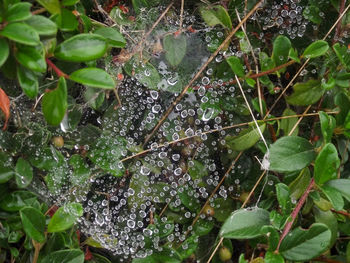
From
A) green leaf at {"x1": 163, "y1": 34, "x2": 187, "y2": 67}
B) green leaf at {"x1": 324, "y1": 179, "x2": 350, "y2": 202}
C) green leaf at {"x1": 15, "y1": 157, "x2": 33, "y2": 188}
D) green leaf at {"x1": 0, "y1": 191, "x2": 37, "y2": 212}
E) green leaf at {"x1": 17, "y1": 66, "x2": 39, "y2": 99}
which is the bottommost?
green leaf at {"x1": 0, "y1": 191, "x2": 37, "y2": 212}

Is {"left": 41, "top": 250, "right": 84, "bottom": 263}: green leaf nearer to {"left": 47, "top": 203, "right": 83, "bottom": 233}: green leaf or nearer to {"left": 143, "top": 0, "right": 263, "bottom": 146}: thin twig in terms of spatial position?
{"left": 47, "top": 203, "right": 83, "bottom": 233}: green leaf

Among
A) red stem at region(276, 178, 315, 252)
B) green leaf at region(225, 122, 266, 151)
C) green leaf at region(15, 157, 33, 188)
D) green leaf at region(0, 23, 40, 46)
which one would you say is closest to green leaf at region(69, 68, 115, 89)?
green leaf at region(0, 23, 40, 46)

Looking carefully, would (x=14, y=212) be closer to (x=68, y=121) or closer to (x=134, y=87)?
(x=68, y=121)

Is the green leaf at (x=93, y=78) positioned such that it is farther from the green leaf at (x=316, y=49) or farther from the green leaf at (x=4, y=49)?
the green leaf at (x=316, y=49)

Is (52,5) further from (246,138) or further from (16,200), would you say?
(246,138)

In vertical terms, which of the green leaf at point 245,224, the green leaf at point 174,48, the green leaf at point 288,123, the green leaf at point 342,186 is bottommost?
the green leaf at point 245,224

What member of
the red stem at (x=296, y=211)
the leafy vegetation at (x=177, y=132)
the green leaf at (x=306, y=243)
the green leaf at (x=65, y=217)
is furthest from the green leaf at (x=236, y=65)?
the green leaf at (x=65, y=217)
